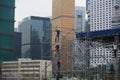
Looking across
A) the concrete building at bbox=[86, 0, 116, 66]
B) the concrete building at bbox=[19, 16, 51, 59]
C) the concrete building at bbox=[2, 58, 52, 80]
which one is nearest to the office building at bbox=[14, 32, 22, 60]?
the concrete building at bbox=[19, 16, 51, 59]

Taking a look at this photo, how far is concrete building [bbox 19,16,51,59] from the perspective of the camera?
8225cm

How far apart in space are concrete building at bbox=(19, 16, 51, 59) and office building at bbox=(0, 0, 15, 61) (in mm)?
7525

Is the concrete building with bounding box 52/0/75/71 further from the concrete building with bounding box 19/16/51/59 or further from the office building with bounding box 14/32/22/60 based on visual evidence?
the office building with bounding box 14/32/22/60

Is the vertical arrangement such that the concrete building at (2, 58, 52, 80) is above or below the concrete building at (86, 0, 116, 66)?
below

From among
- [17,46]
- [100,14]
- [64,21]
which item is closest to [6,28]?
[64,21]

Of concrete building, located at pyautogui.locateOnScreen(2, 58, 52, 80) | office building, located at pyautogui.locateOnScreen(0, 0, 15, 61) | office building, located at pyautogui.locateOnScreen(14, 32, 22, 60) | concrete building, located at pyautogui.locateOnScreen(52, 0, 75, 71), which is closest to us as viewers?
concrete building, located at pyautogui.locateOnScreen(52, 0, 75, 71)

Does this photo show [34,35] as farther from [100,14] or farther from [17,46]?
[100,14]

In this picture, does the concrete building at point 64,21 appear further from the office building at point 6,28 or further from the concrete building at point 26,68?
the office building at point 6,28

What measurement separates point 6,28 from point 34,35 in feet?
56.1

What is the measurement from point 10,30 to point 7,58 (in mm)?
5997

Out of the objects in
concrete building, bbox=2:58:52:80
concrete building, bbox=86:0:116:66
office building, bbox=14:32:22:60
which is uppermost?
concrete building, bbox=86:0:116:66

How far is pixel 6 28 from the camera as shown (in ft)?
241

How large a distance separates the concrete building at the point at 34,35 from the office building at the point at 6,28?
7525mm

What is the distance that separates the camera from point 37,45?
81.6 m
